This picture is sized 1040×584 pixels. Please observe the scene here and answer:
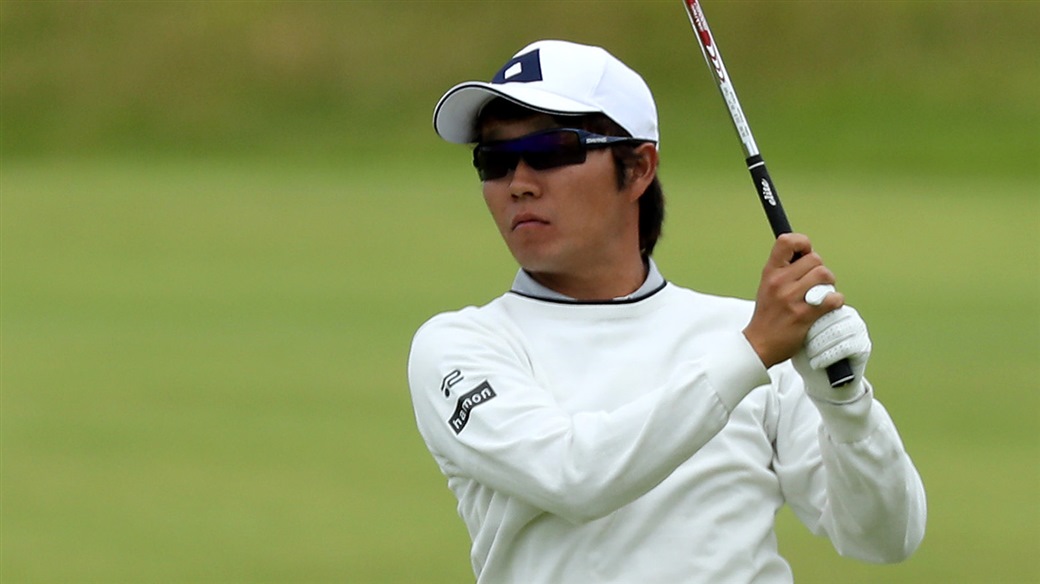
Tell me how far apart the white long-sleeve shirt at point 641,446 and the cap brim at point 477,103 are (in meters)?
0.28

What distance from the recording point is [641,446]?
2256 mm

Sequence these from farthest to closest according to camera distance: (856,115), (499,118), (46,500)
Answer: (856,115)
(46,500)
(499,118)

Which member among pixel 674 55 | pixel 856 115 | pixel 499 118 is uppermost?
pixel 499 118

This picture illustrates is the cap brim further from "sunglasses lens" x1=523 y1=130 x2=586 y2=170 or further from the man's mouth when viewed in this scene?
the man's mouth

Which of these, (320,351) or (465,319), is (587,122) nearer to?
(465,319)

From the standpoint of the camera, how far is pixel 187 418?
7.46m

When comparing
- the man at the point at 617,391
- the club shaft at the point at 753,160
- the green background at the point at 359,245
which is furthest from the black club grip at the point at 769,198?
the green background at the point at 359,245

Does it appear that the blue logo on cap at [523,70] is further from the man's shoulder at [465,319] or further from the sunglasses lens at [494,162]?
the man's shoulder at [465,319]

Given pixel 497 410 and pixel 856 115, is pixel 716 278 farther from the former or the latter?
pixel 497 410

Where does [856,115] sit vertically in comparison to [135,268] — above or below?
below

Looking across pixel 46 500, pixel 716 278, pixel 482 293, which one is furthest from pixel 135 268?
pixel 46 500

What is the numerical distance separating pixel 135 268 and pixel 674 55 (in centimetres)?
595

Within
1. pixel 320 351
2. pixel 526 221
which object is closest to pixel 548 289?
pixel 526 221

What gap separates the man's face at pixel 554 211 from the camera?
2.61 m
